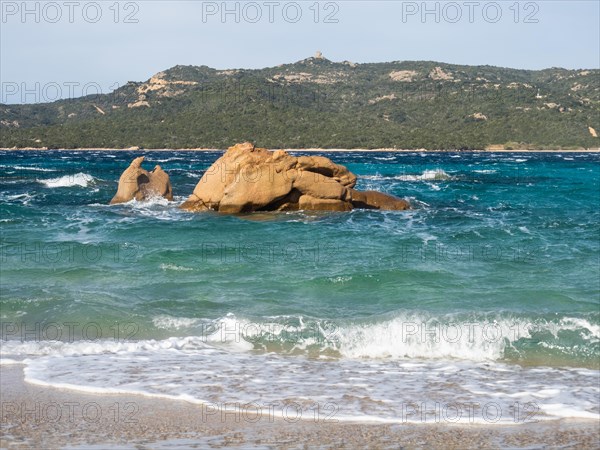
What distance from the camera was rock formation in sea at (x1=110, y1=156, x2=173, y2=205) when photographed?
96.3ft

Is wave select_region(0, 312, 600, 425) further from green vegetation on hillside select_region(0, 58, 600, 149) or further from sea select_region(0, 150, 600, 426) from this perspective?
green vegetation on hillside select_region(0, 58, 600, 149)

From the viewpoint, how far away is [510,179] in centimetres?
5031

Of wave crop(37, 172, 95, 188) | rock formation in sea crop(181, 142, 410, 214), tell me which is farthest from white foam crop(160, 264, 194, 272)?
wave crop(37, 172, 95, 188)

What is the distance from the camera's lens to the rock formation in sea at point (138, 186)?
2936 cm

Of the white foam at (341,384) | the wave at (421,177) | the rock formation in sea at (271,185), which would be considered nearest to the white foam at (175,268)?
the white foam at (341,384)

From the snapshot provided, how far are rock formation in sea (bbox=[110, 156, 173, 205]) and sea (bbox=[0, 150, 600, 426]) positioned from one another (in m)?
3.70

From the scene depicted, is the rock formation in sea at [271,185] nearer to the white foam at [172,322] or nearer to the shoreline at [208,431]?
the white foam at [172,322]

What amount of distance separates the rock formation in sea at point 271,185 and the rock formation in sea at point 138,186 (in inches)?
120

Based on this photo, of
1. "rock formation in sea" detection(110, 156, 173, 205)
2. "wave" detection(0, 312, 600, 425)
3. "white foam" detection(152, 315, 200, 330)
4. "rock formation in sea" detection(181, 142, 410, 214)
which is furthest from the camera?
"rock formation in sea" detection(110, 156, 173, 205)

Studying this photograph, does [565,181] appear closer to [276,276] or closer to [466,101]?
[276,276]

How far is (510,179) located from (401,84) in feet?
448

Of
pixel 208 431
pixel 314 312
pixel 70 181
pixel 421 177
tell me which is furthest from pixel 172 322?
pixel 421 177

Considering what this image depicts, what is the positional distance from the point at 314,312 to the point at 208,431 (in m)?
6.25

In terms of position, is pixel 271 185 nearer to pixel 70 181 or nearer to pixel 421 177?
pixel 70 181
